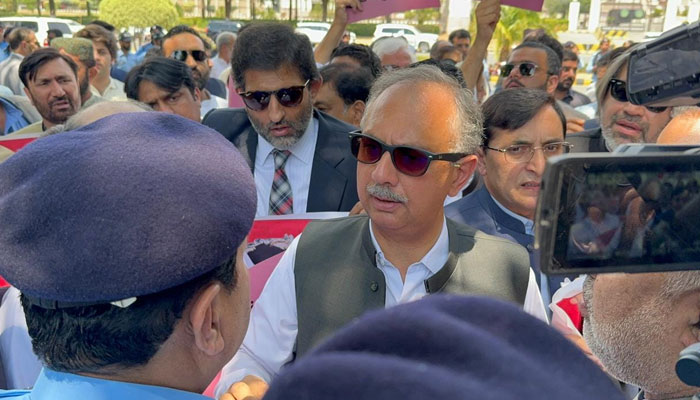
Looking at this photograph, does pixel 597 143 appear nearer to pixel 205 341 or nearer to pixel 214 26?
pixel 205 341

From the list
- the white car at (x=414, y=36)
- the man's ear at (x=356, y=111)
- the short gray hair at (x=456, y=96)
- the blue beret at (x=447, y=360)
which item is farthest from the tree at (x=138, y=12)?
the blue beret at (x=447, y=360)

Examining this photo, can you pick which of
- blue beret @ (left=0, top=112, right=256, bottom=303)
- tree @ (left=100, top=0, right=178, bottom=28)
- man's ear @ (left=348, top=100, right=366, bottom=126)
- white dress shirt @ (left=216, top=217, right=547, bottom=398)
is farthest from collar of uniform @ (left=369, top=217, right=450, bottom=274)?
tree @ (left=100, top=0, right=178, bottom=28)

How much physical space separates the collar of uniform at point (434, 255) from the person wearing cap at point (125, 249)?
3.37 feet

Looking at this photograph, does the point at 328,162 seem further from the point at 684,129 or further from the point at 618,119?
the point at 684,129

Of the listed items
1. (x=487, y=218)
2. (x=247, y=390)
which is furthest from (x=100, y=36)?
(x=247, y=390)

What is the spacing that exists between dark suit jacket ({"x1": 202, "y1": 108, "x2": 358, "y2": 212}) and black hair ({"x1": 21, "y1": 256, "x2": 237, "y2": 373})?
2.30 m

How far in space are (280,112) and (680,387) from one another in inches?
104

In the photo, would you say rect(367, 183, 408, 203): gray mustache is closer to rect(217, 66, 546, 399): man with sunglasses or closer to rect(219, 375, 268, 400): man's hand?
rect(217, 66, 546, 399): man with sunglasses

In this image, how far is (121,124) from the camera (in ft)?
4.65

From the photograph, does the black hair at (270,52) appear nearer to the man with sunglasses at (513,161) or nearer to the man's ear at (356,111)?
the man's ear at (356,111)

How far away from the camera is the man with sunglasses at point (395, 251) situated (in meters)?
2.37

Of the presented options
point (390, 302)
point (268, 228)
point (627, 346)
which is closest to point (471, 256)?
point (390, 302)

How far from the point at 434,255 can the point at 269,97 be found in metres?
1.71

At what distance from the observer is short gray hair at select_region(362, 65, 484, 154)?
2.47 m
